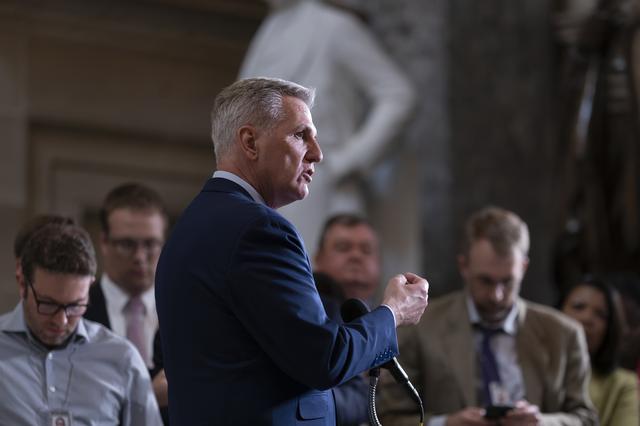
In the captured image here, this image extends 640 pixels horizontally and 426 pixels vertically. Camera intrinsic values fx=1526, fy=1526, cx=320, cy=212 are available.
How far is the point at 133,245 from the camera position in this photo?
6.08 m

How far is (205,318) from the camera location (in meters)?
3.93

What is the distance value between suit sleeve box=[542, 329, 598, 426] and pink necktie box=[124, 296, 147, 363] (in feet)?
5.55

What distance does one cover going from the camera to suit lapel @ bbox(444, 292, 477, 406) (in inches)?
246

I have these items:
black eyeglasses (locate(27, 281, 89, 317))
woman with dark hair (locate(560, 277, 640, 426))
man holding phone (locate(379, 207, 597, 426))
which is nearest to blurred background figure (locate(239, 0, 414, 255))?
woman with dark hair (locate(560, 277, 640, 426))

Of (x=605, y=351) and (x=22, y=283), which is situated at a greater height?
(x=22, y=283)

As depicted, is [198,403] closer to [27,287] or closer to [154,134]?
[27,287]

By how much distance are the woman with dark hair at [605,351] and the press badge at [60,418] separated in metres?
2.75

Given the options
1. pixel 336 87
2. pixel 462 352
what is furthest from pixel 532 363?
pixel 336 87

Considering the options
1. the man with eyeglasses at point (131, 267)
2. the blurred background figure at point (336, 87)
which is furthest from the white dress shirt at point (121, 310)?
the blurred background figure at point (336, 87)

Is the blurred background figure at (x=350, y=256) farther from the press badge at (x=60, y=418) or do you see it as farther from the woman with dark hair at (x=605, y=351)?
the press badge at (x=60, y=418)

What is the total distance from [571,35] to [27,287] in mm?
5929

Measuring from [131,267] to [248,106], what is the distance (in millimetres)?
2114

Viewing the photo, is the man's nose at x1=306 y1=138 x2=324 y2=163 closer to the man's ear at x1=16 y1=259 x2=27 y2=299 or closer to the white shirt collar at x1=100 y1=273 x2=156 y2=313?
the man's ear at x1=16 y1=259 x2=27 y2=299

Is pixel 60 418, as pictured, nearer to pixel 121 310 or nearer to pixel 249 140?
pixel 121 310
